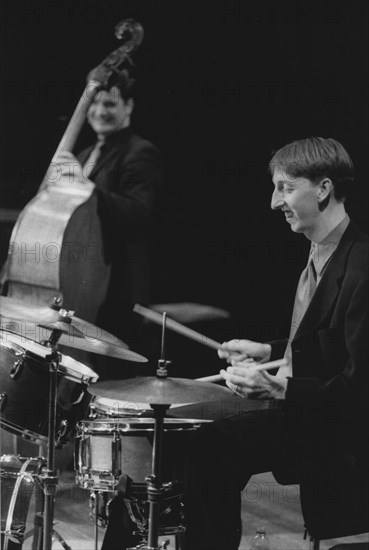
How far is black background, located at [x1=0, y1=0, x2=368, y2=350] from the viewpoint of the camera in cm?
415

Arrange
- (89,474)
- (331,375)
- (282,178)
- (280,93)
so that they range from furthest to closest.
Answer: (280,93), (89,474), (282,178), (331,375)

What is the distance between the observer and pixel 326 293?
101 inches

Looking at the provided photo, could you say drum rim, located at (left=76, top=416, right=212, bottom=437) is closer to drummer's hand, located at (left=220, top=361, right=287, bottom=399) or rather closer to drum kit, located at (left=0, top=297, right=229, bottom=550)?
drum kit, located at (left=0, top=297, right=229, bottom=550)

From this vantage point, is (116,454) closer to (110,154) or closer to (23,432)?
(23,432)

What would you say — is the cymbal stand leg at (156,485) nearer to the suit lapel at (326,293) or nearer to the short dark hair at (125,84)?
the suit lapel at (326,293)

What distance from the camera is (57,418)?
9.78 ft

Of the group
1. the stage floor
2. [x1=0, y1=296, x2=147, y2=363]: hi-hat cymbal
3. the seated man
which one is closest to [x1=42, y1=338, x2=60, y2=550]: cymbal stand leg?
[x1=0, y1=296, x2=147, y2=363]: hi-hat cymbal

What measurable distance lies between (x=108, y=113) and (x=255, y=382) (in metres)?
2.16

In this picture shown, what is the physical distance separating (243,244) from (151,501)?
6.19 ft

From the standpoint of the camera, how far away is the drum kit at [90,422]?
8.57 ft

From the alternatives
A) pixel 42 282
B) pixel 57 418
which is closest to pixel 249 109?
pixel 42 282

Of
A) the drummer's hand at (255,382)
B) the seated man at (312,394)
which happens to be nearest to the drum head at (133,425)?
the seated man at (312,394)

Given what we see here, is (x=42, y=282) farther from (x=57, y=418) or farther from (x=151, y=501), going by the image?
(x=151, y=501)

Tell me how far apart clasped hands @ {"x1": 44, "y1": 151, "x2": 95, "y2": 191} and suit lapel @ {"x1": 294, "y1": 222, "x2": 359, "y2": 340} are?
1.65 metres
